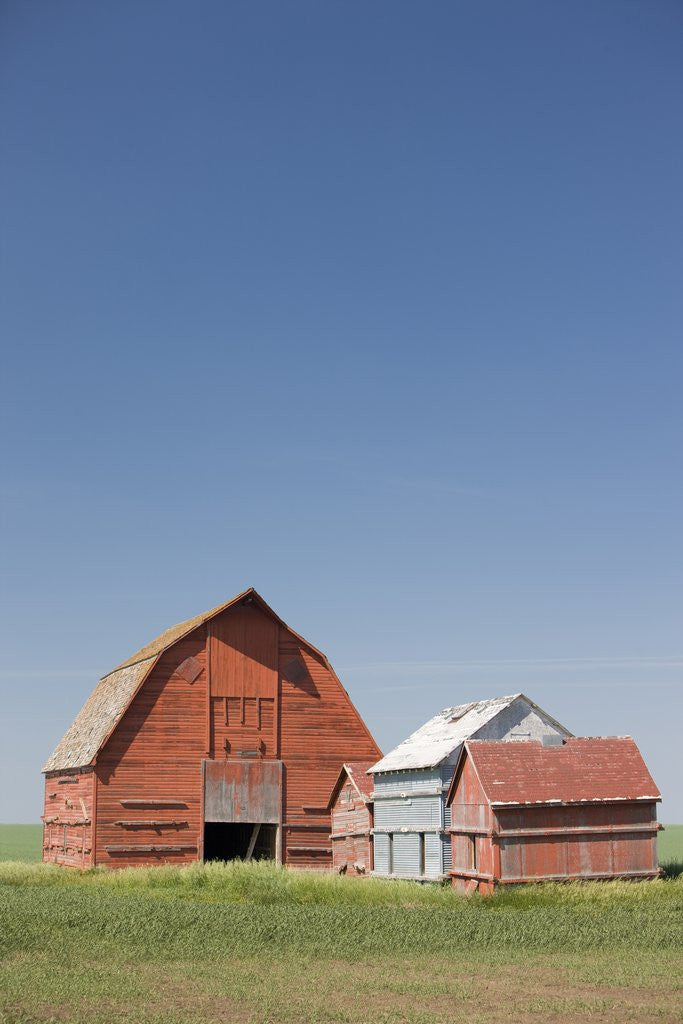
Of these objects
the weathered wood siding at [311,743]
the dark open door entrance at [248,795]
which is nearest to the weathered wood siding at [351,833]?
the weathered wood siding at [311,743]

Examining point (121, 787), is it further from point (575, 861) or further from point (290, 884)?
point (575, 861)

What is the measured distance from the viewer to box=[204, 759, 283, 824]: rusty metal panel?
41656 mm

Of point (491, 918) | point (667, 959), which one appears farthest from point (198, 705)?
point (667, 959)

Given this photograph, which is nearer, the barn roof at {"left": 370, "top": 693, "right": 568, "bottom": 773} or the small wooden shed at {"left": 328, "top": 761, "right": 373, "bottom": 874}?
the barn roof at {"left": 370, "top": 693, "right": 568, "bottom": 773}

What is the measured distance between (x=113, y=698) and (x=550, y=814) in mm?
20031

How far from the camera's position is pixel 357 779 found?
40344 mm

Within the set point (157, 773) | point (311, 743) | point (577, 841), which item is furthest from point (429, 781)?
point (157, 773)

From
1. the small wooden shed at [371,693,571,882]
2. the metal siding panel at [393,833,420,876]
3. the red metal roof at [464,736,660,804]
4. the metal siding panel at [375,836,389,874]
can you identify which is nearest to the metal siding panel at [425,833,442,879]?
the small wooden shed at [371,693,571,882]

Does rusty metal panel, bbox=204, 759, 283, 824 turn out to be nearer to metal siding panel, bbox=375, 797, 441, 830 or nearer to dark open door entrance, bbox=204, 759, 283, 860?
dark open door entrance, bbox=204, 759, 283, 860

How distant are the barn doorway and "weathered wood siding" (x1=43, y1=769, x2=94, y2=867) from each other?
4.48 metres

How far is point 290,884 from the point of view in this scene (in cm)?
3011

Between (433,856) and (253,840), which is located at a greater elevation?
(433,856)

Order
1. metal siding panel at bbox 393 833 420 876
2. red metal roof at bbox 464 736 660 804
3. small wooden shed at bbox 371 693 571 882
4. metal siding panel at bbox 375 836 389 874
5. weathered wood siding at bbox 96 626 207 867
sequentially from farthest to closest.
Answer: weathered wood siding at bbox 96 626 207 867 < metal siding panel at bbox 375 836 389 874 < metal siding panel at bbox 393 833 420 876 < small wooden shed at bbox 371 693 571 882 < red metal roof at bbox 464 736 660 804

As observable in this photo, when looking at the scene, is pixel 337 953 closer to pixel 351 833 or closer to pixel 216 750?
pixel 351 833
